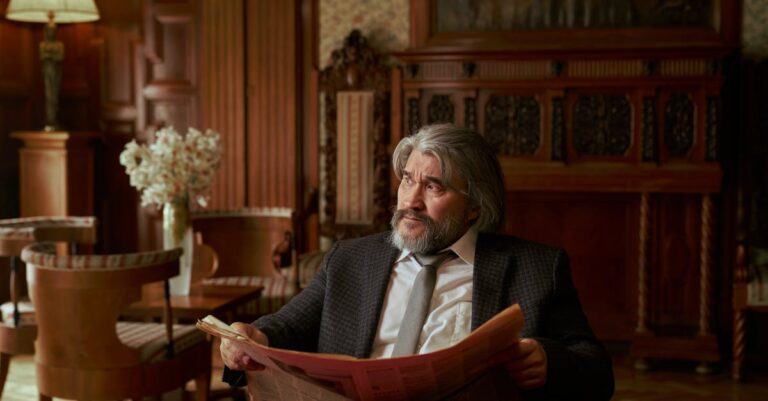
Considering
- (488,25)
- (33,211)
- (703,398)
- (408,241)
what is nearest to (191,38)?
(33,211)

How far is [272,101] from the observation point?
235 inches

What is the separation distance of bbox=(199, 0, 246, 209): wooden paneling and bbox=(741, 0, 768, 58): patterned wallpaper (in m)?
3.12

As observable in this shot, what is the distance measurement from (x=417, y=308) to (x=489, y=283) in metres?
0.18

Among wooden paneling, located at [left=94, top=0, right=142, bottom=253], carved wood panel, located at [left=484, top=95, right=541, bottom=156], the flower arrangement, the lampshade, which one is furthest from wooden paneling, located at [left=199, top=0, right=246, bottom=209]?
the flower arrangement

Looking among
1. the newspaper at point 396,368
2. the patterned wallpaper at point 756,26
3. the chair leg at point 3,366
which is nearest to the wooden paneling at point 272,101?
the chair leg at point 3,366

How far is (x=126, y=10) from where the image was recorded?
6.16m

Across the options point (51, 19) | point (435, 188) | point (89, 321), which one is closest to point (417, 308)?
point (435, 188)

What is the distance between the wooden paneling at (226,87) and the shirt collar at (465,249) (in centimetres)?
393

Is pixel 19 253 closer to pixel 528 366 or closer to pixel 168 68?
pixel 168 68

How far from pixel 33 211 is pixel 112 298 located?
2869 mm

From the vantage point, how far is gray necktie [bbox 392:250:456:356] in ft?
6.77

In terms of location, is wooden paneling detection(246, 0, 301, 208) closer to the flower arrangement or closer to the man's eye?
the flower arrangement

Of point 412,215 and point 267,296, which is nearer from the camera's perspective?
point 412,215

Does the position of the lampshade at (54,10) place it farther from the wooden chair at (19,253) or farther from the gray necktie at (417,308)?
the gray necktie at (417,308)
